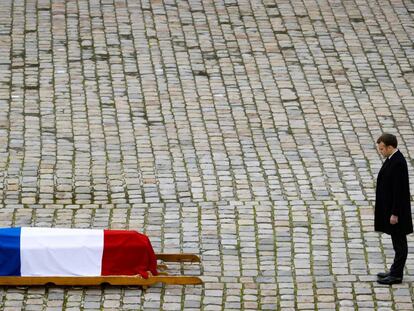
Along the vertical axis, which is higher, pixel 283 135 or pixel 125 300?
pixel 125 300

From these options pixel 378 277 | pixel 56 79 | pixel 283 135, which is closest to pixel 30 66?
pixel 56 79

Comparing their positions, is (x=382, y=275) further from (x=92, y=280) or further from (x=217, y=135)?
(x=217, y=135)

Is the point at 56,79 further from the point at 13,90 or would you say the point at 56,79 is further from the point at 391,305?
the point at 391,305

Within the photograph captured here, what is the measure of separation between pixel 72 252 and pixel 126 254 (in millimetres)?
512

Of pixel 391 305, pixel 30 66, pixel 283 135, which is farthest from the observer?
pixel 30 66

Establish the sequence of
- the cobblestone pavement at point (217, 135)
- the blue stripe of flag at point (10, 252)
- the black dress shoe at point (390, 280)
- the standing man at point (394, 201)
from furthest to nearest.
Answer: the cobblestone pavement at point (217, 135), the black dress shoe at point (390, 280), the standing man at point (394, 201), the blue stripe of flag at point (10, 252)

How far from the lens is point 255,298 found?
10.6 m

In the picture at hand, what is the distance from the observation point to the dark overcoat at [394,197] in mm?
10562

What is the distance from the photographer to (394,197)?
10562 millimetres

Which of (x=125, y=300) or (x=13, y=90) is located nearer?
(x=125, y=300)

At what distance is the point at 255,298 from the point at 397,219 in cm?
154

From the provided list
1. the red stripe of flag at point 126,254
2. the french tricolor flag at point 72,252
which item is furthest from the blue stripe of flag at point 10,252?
the red stripe of flag at point 126,254

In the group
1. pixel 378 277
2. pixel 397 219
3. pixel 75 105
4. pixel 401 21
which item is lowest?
pixel 401 21

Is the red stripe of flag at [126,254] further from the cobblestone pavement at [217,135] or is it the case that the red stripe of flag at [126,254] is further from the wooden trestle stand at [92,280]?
the cobblestone pavement at [217,135]
